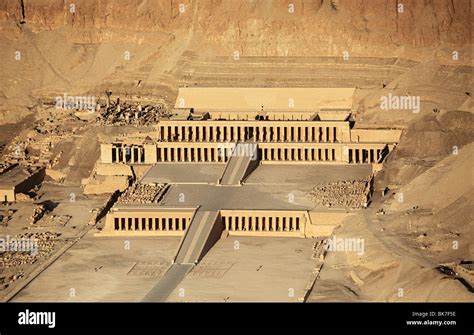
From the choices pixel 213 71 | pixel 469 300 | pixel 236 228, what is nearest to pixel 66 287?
pixel 236 228

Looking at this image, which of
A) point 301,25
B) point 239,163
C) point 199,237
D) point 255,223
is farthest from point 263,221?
point 301,25

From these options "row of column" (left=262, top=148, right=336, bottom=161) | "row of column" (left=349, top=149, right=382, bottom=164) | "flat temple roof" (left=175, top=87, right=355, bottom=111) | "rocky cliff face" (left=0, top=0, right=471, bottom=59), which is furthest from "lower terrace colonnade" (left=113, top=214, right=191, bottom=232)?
"rocky cliff face" (left=0, top=0, right=471, bottom=59)

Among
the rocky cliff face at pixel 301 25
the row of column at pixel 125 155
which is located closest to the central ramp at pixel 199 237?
the row of column at pixel 125 155

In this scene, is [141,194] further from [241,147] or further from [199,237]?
[241,147]

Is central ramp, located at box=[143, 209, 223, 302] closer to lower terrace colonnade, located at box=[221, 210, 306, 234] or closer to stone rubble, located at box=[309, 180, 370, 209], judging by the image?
lower terrace colonnade, located at box=[221, 210, 306, 234]
